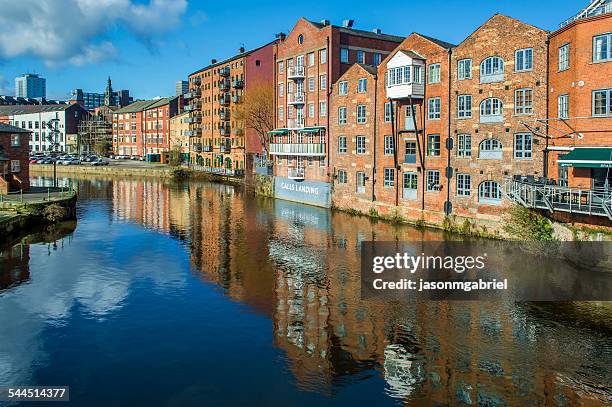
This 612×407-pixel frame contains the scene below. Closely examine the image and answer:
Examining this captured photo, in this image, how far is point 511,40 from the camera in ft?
117

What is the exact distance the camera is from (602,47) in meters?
28.3

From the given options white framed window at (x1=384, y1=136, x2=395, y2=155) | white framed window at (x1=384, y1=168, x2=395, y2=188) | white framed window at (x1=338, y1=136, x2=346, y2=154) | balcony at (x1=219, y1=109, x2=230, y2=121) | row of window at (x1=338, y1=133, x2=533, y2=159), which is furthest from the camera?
balcony at (x1=219, y1=109, x2=230, y2=121)

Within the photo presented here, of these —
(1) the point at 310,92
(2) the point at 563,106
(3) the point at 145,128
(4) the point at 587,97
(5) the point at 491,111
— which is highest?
(3) the point at 145,128

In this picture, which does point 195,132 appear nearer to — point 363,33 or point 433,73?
point 363,33

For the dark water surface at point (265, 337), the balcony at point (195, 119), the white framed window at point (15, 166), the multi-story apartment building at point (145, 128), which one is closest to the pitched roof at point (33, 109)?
the multi-story apartment building at point (145, 128)

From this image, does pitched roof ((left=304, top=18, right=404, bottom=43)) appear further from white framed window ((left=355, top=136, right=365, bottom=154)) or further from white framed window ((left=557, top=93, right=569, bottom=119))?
white framed window ((left=557, top=93, right=569, bottom=119))

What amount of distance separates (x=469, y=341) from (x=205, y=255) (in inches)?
736

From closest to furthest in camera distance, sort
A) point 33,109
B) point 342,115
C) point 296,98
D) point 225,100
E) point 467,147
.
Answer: point 467,147, point 342,115, point 296,98, point 225,100, point 33,109

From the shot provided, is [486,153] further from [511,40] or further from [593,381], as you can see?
[593,381]

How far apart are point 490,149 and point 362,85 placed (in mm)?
15390

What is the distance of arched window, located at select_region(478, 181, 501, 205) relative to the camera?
119 feet

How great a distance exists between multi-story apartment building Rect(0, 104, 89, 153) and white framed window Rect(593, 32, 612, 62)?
14002 cm

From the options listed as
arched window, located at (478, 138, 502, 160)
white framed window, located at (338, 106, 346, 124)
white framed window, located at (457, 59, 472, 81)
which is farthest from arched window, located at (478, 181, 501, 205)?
white framed window, located at (338, 106, 346, 124)

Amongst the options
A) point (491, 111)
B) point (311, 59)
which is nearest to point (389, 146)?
point (491, 111)
